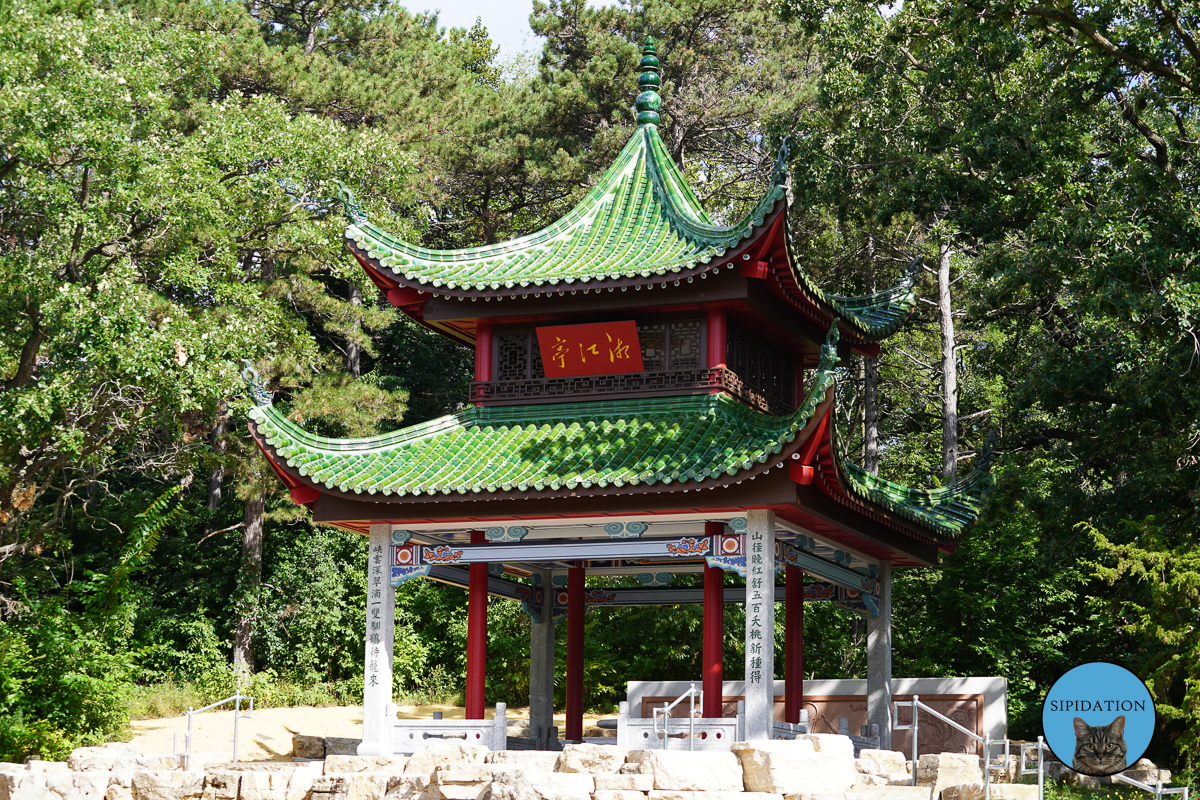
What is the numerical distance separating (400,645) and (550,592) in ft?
42.3

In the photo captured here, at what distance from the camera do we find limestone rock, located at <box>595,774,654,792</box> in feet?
40.5

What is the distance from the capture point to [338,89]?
33656mm

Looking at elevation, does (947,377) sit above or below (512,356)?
above

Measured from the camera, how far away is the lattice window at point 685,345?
17.7 meters

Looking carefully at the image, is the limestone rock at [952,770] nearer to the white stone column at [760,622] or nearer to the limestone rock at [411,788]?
the white stone column at [760,622]

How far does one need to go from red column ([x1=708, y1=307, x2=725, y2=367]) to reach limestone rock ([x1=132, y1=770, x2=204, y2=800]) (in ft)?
26.7

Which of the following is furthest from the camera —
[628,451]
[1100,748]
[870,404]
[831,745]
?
[870,404]

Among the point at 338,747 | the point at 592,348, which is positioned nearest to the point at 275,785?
the point at 592,348

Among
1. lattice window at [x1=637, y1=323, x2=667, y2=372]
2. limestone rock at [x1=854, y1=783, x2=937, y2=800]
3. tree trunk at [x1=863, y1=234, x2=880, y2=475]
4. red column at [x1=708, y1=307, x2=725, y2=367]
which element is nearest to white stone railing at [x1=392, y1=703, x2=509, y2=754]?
limestone rock at [x1=854, y1=783, x2=937, y2=800]

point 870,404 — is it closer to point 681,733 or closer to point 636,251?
point 636,251

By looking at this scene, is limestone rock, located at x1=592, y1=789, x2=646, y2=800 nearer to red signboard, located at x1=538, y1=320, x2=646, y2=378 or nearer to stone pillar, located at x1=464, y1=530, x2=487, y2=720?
stone pillar, located at x1=464, y1=530, x2=487, y2=720

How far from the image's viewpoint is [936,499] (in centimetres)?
1991

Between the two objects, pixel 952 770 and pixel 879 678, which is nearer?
pixel 952 770

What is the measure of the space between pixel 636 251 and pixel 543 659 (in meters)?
6.54
